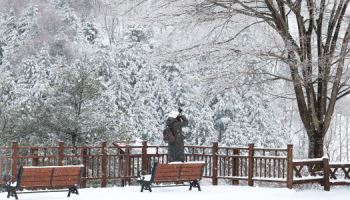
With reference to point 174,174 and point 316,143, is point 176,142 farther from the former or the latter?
point 316,143

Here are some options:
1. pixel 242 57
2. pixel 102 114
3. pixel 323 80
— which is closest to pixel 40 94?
pixel 102 114

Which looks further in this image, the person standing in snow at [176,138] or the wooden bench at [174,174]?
the person standing in snow at [176,138]

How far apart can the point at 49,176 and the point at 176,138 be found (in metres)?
4.53

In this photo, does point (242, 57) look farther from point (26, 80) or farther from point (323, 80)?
point (26, 80)

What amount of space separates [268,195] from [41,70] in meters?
24.6

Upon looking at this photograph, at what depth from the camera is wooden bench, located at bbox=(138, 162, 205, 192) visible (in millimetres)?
16109

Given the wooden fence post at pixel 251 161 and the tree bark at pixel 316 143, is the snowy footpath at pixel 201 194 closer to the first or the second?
the wooden fence post at pixel 251 161

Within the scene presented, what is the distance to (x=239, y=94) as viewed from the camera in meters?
44.2

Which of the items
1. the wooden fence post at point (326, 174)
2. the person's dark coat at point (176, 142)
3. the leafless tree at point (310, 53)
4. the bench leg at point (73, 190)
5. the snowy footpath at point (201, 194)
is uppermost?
the leafless tree at point (310, 53)

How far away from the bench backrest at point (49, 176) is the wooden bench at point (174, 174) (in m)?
2.23

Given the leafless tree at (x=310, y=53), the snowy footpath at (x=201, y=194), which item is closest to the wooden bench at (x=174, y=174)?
the snowy footpath at (x=201, y=194)

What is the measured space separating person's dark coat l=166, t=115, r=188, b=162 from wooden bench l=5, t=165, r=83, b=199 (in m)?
3.49

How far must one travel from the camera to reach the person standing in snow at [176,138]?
1747 cm

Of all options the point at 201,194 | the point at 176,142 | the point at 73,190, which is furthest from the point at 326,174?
the point at 73,190
